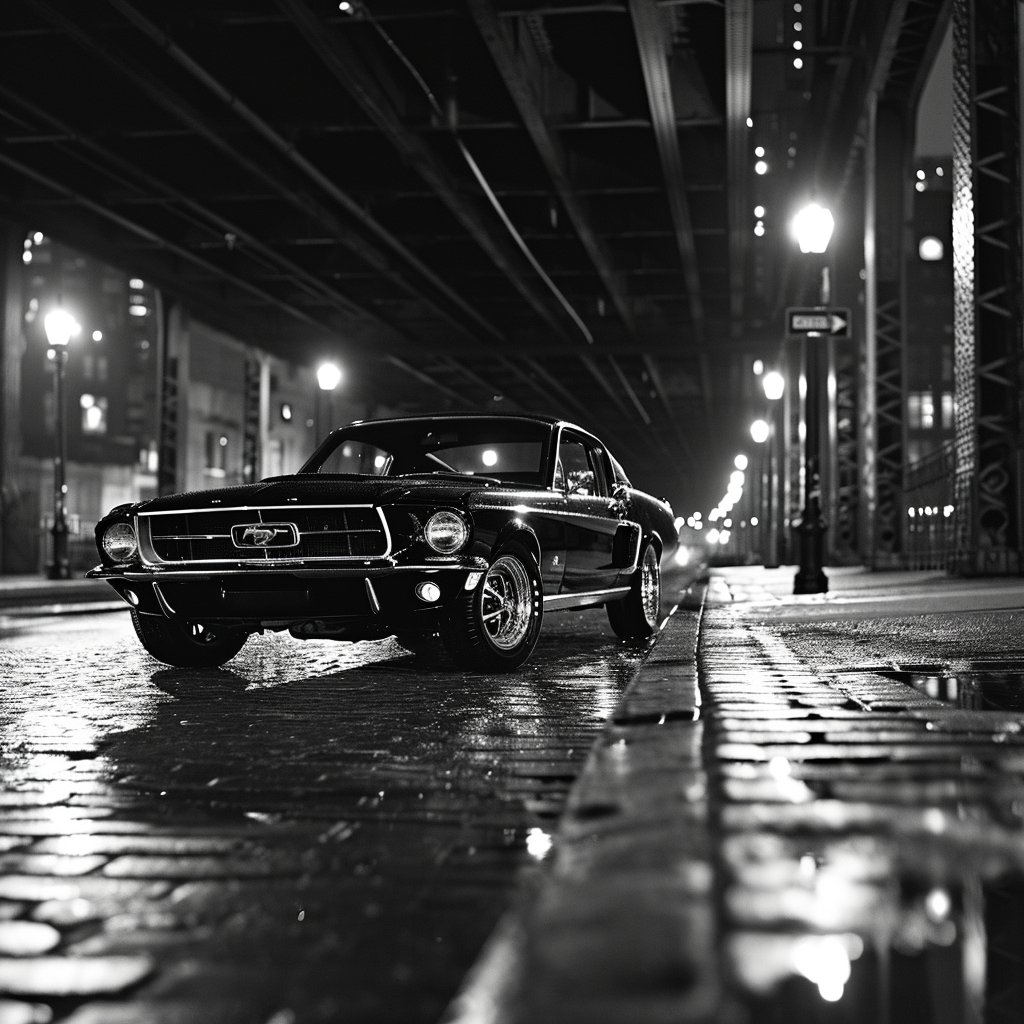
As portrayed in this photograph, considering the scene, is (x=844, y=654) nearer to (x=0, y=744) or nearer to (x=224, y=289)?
(x=0, y=744)

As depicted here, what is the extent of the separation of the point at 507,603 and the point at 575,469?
5.79 feet

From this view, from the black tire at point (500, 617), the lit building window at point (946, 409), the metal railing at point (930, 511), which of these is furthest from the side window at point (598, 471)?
the lit building window at point (946, 409)

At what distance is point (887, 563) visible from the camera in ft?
86.5

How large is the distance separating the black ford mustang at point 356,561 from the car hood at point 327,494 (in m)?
0.01

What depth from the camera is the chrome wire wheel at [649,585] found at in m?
10.2

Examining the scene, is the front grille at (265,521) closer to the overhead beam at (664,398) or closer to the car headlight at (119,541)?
the car headlight at (119,541)

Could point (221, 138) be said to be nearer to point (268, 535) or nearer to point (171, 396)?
point (171, 396)

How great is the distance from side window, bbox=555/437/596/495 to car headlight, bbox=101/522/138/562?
2.64 metres

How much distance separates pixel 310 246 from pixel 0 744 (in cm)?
2801

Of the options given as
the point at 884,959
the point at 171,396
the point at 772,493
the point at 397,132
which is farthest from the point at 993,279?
the point at 772,493

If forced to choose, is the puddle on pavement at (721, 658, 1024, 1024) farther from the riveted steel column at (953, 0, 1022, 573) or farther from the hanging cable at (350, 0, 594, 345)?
the hanging cable at (350, 0, 594, 345)

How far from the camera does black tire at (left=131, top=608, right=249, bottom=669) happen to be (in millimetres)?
7957

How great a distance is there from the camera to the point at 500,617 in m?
7.74

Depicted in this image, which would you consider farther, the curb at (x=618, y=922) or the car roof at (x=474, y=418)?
the car roof at (x=474, y=418)
